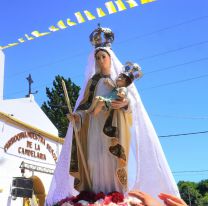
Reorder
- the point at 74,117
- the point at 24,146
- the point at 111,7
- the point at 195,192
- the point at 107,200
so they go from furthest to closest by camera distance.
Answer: the point at 195,192
the point at 24,146
the point at 111,7
the point at 74,117
the point at 107,200

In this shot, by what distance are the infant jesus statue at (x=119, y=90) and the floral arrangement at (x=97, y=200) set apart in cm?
94

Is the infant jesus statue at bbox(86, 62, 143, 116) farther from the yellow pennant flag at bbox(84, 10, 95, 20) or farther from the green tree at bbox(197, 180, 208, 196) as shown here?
the green tree at bbox(197, 180, 208, 196)

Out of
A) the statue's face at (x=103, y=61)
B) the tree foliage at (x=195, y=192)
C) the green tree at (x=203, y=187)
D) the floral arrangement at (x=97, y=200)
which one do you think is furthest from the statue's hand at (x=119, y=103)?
the green tree at (x=203, y=187)

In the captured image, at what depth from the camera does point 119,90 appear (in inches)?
168

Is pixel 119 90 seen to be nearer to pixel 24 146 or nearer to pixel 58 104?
pixel 24 146

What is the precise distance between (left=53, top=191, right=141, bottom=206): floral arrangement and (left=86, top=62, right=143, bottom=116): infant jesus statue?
0.94 metres

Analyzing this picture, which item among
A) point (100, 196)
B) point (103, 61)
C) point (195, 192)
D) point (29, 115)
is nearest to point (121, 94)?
point (103, 61)

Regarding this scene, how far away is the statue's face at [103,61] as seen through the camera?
479 centimetres

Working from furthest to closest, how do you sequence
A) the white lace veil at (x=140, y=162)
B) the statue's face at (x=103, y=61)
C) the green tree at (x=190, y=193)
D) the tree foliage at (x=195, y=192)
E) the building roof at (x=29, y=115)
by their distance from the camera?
the green tree at (x=190, y=193), the tree foliage at (x=195, y=192), the building roof at (x=29, y=115), the statue's face at (x=103, y=61), the white lace veil at (x=140, y=162)

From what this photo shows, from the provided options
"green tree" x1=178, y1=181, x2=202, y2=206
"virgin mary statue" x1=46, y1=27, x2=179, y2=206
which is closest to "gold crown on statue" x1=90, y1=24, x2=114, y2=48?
"virgin mary statue" x1=46, y1=27, x2=179, y2=206

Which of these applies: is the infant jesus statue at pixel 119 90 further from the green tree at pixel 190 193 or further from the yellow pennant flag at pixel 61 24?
the green tree at pixel 190 193

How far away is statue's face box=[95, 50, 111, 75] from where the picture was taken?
479cm

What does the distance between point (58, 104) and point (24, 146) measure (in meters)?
12.8

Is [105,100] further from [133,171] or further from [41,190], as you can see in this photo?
[41,190]
